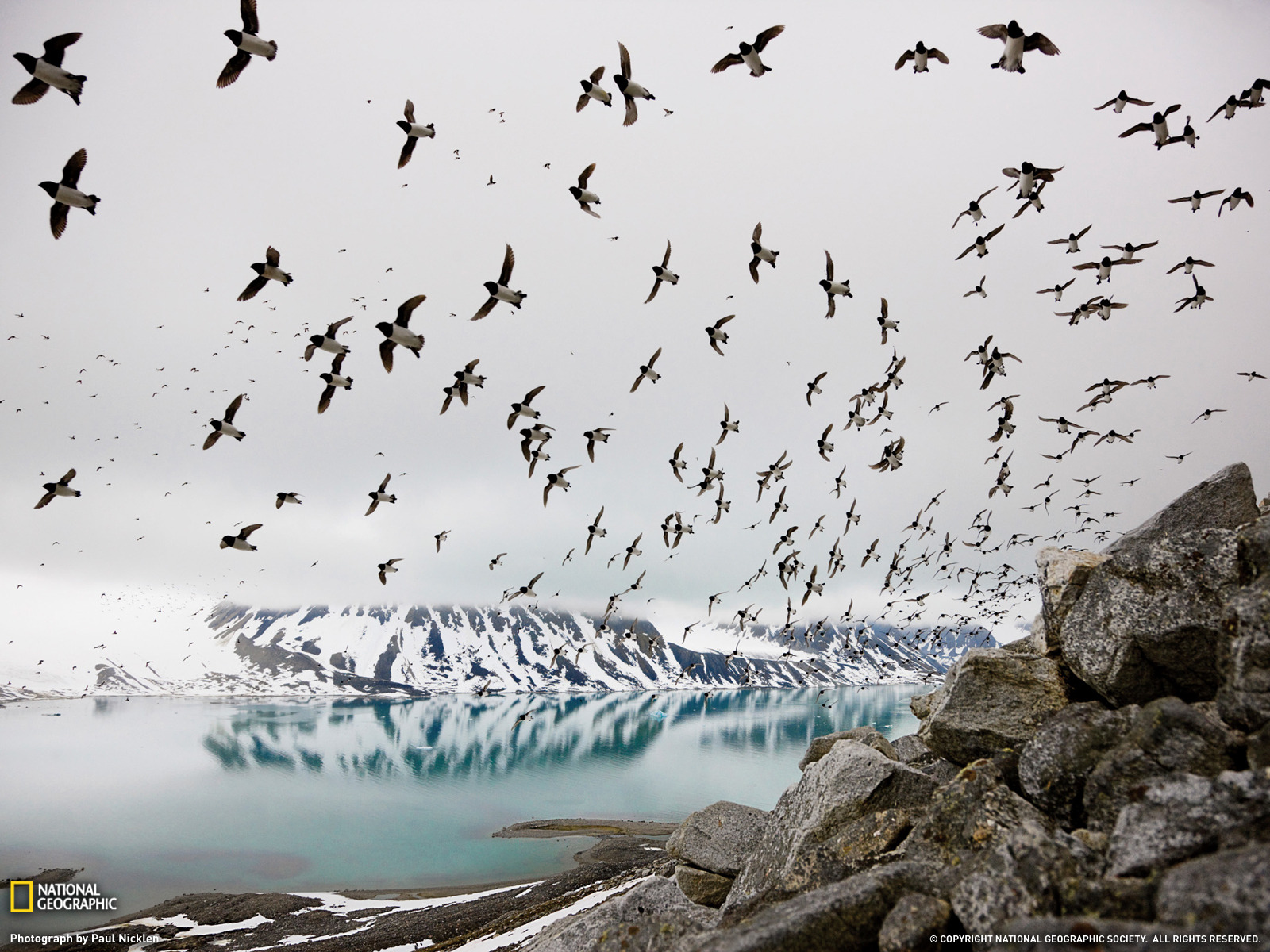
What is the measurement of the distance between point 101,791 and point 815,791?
397ft

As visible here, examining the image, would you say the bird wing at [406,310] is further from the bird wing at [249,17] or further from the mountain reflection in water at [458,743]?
the mountain reflection in water at [458,743]

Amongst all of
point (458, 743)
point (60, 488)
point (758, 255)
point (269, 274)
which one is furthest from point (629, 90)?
point (458, 743)

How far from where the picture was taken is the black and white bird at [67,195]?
14266 mm

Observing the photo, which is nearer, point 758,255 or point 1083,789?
point 1083,789

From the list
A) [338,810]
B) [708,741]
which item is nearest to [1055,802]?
[338,810]

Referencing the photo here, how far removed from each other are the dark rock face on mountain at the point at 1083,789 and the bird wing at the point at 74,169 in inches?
796

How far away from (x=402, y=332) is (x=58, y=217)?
8119 millimetres

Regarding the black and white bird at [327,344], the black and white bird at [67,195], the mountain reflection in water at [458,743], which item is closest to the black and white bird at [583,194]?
the black and white bird at [327,344]

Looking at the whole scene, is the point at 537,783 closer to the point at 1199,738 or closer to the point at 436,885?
the point at 436,885

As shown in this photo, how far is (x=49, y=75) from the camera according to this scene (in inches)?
520

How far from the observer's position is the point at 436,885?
52.2 m

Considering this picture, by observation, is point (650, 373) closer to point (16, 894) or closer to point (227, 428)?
point (227, 428)

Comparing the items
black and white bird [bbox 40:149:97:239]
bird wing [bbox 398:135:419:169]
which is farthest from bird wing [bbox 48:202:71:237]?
bird wing [bbox 398:135:419:169]

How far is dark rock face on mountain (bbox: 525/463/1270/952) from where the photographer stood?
5.40m
